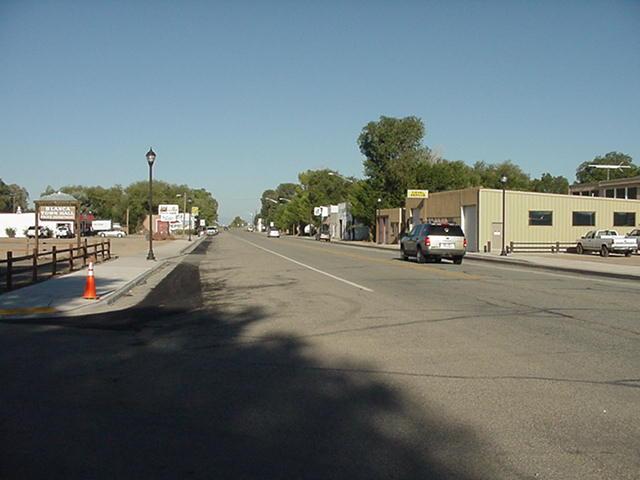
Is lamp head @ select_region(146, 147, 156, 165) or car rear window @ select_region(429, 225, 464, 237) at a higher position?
lamp head @ select_region(146, 147, 156, 165)

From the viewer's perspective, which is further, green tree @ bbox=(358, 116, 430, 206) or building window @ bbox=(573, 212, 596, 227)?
green tree @ bbox=(358, 116, 430, 206)

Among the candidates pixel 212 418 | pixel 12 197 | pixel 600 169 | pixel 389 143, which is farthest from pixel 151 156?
pixel 12 197

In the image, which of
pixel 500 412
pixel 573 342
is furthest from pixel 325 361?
pixel 573 342

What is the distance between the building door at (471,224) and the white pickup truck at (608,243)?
780 cm

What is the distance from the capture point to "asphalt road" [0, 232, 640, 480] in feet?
17.1

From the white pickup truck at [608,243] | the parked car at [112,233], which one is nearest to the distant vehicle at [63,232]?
the parked car at [112,233]

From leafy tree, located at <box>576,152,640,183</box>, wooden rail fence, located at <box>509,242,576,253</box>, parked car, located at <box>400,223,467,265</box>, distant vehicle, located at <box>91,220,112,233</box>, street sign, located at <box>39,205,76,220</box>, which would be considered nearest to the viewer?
parked car, located at <box>400,223,467,265</box>

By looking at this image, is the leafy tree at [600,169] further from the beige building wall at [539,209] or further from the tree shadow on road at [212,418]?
the tree shadow on road at [212,418]

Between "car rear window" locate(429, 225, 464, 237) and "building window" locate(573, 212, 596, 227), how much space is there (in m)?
25.5

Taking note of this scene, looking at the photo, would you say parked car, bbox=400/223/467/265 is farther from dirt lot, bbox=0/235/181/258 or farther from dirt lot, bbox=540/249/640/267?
dirt lot, bbox=0/235/181/258

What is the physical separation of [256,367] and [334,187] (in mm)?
122419

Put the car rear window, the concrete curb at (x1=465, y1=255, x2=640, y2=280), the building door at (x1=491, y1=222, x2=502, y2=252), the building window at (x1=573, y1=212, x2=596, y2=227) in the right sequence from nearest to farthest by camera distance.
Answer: the concrete curb at (x1=465, y1=255, x2=640, y2=280) → the car rear window → the building door at (x1=491, y1=222, x2=502, y2=252) → the building window at (x1=573, y1=212, x2=596, y2=227)

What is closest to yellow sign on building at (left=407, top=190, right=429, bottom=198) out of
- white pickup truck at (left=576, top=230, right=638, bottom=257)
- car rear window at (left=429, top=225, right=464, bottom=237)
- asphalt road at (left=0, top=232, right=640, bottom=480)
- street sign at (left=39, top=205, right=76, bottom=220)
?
white pickup truck at (left=576, top=230, right=638, bottom=257)

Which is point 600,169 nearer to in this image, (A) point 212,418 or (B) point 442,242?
(B) point 442,242
